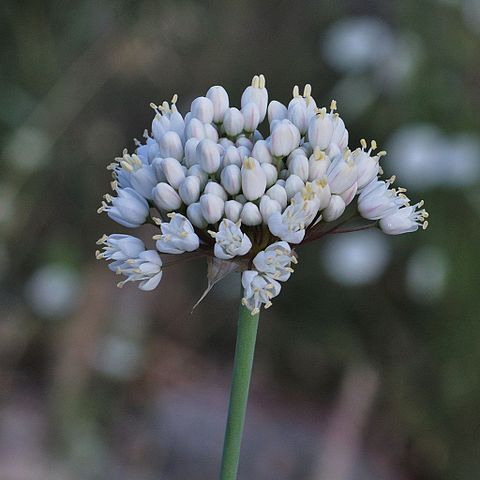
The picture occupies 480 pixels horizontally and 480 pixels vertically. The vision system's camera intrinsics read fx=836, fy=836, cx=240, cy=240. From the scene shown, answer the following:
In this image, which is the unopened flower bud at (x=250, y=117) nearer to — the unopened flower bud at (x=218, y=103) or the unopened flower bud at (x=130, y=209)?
the unopened flower bud at (x=218, y=103)

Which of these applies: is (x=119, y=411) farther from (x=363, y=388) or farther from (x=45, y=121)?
(x=45, y=121)

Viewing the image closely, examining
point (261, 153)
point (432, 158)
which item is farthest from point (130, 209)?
point (432, 158)

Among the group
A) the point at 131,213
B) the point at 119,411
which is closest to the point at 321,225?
the point at 131,213

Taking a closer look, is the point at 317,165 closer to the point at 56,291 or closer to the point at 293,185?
the point at 293,185

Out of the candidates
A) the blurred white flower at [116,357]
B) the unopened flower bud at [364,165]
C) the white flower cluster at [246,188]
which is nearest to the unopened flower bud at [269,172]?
the white flower cluster at [246,188]

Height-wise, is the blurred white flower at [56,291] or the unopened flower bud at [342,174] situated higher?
the blurred white flower at [56,291]

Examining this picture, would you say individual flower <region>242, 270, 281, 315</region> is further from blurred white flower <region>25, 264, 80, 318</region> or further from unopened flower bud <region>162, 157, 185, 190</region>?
blurred white flower <region>25, 264, 80, 318</region>

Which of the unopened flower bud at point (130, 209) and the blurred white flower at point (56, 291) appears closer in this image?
the unopened flower bud at point (130, 209)

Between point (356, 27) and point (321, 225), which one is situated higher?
point (356, 27)
